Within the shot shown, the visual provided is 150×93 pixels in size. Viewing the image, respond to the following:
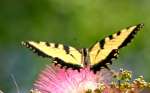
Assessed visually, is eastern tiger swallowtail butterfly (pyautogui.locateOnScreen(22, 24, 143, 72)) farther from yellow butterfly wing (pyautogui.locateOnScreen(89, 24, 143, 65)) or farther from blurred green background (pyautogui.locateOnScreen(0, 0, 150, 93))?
blurred green background (pyautogui.locateOnScreen(0, 0, 150, 93))

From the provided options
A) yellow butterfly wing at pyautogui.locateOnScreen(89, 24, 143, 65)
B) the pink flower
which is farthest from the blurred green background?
the pink flower

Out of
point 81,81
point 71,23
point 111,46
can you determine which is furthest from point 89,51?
point 71,23

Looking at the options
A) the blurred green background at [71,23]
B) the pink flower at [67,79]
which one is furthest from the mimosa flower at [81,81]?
the blurred green background at [71,23]

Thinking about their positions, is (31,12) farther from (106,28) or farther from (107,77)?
(107,77)

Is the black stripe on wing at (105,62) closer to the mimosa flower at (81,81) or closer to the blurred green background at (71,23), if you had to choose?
the mimosa flower at (81,81)

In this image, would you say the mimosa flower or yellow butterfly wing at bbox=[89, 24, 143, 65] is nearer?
the mimosa flower

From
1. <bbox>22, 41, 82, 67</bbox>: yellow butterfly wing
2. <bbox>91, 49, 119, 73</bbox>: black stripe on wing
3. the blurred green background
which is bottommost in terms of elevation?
<bbox>91, 49, 119, 73</bbox>: black stripe on wing

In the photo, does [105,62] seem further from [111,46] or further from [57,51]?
[57,51]
